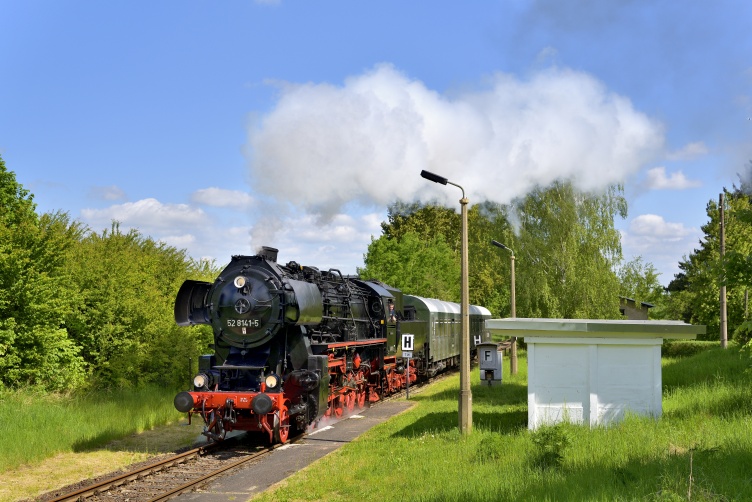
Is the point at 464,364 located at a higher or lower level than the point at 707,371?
higher

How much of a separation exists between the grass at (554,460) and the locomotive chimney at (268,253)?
429cm

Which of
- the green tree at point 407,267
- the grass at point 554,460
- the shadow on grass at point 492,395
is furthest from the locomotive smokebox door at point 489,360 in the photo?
the green tree at point 407,267

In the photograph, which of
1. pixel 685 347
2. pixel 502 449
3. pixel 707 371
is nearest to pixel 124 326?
pixel 502 449

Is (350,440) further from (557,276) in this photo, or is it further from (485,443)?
(557,276)

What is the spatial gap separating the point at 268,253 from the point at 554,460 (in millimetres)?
7698

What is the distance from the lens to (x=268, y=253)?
14.9 metres

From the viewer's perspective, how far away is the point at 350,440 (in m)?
14.3

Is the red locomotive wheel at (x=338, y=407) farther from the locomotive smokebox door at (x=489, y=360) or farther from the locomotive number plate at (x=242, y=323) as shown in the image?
the locomotive smokebox door at (x=489, y=360)

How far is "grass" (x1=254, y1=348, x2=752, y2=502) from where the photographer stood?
783 cm

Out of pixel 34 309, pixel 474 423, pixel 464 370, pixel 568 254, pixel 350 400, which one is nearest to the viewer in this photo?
pixel 464 370

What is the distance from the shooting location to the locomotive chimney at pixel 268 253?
580 inches

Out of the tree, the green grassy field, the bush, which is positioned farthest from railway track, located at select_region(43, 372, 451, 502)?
the tree

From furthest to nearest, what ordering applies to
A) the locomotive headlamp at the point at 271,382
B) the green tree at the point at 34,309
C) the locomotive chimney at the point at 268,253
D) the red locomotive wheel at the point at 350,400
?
the red locomotive wheel at the point at 350,400 → the green tree at the point at 34,309 → the locomotive chimney at the point at 268,253 → the locomotive headlamp at the point at 271,382

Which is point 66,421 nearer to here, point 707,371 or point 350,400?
point 350,400
